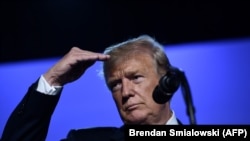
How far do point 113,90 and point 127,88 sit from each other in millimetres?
82

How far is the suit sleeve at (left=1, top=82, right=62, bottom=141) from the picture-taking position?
4.11 ft

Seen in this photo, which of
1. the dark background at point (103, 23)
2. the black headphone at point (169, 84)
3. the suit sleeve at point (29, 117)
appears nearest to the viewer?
the black headphone at point (169, 84)

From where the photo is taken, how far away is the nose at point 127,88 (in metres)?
1.35

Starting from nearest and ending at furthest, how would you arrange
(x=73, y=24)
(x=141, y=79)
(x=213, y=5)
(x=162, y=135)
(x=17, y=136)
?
1. (x=162, y=135)
2. (x=17, y=136)
3. (x=141, y=79)
4. (x=213, y=5)
5. (x=73, y=24)

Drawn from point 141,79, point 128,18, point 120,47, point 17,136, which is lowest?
point 17,136

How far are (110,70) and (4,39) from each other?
60 centimetres

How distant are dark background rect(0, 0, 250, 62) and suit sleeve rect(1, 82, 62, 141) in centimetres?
46

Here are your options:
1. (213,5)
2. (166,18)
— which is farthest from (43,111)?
(213,5)

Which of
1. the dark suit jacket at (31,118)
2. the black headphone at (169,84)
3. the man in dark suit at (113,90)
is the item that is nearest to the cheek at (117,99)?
the man in dark suit at (113,90)

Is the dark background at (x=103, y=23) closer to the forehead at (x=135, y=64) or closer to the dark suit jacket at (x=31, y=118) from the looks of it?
the forehead at (x=135, y=64)

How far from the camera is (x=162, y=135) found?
1109mm

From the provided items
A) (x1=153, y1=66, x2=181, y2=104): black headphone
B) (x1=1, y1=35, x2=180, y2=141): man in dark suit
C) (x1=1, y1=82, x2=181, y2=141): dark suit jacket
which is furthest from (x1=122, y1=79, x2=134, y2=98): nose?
(x1=153, y1=66, x2=181, y2=104): black headphone

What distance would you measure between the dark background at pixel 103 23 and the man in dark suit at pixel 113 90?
0.52 ft

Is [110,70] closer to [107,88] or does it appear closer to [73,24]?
[107,88]
